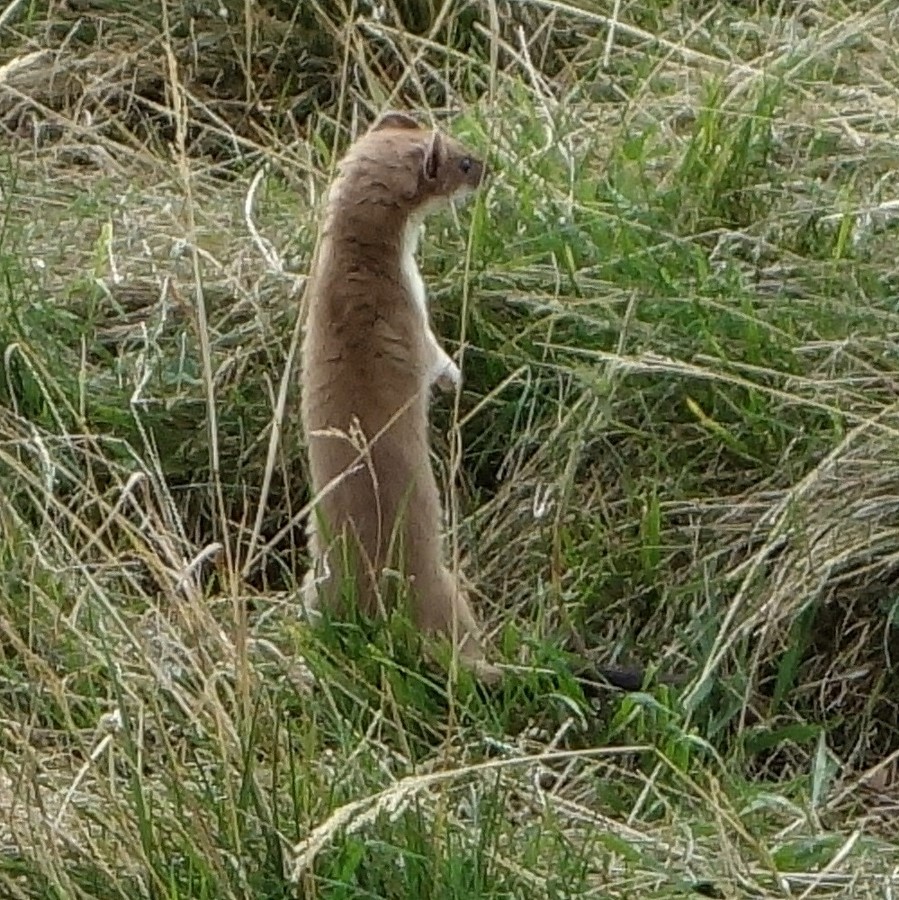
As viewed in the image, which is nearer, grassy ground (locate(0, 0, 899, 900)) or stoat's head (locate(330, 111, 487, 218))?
grassy ground (locate(0, 0, 899, 900))

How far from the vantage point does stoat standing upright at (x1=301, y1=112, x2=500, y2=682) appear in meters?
2.68

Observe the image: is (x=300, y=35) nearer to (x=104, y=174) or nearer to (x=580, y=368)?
(x=104, y=174)

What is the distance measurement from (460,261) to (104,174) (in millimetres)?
994

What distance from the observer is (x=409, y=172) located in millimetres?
3125

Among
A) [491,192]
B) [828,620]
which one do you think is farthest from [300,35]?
[828,620]

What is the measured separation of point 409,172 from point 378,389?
0.46 metres

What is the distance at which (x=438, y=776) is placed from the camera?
1.97 m

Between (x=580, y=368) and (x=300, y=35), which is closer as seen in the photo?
(x=580, y=368)

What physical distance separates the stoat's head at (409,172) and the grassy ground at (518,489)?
78 mm

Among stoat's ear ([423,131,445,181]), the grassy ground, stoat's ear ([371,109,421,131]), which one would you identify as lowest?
the grassy ground

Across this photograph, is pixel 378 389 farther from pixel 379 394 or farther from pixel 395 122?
pixel 395 122

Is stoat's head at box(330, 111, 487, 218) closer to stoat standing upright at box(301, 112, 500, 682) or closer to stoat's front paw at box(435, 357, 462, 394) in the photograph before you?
stoat standing upright at box(301, 112, 500, 682)

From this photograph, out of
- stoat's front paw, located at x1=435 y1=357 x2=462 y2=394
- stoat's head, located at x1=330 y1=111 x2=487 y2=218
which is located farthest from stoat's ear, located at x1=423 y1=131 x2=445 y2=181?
stoat's front paw, located at x1=435 y1=357 x2=462 y2=394

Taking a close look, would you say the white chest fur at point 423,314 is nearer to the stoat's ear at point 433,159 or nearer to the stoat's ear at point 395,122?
the stoat's ear at point 433,159
